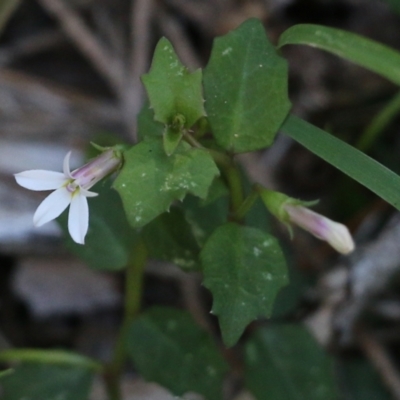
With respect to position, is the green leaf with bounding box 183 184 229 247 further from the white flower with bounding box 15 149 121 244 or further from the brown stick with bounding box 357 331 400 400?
the brown stick with bounding box 357 331 400 400

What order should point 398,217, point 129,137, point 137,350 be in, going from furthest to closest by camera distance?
1. point 129,137
2. point 398,217
3. point 137,350

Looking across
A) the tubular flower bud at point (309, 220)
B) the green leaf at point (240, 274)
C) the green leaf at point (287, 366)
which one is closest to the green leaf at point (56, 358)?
the green leaf at point (287, 366)

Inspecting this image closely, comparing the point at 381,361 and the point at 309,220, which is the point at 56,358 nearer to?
the point at 309,220

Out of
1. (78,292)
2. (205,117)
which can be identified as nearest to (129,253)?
(205,117)

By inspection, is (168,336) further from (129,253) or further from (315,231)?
(315,231)

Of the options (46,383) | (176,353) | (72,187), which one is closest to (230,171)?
(72,187)

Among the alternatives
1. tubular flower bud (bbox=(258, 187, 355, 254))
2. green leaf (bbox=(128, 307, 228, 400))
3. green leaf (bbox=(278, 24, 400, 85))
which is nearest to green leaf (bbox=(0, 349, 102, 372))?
green leaf (bbox=(128, 307, 228, 400))

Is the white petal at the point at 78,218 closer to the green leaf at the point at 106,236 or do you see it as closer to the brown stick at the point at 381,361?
the green leaf at the point at 106,236
